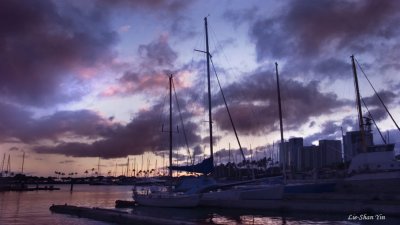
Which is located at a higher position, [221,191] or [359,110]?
[359,110]

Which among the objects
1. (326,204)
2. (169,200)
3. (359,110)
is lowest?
(169,200)

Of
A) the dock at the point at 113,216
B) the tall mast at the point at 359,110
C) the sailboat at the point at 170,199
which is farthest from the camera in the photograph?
the tall mast at the point at 359,110

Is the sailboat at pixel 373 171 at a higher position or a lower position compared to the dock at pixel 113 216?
higher

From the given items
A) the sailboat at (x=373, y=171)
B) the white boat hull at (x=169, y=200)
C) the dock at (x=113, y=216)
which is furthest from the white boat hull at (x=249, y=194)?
the dock at (x=113, y=216)

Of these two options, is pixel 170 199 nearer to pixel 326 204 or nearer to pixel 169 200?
pixel 169 200

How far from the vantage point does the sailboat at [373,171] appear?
44.7 m

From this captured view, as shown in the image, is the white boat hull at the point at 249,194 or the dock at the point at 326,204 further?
the white boat hull at the point at 249,194

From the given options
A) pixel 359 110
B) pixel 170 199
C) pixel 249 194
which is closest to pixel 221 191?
pixel 249 194

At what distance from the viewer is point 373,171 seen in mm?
48375

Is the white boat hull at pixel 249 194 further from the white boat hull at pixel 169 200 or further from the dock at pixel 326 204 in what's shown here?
the white boat hull at pixel 169 200

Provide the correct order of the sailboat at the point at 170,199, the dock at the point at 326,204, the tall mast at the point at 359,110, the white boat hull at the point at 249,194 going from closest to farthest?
the dock at the point at 326,204
the white boat hull at the point at 249,194
the sailboat at the point at 170,199
the tall mast at the point at 359,110

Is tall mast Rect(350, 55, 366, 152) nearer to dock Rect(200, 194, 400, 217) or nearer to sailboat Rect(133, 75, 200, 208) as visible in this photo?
dock Rect(200, 194, 400, 217)

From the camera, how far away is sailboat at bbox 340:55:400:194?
147ft

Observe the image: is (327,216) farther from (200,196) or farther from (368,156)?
(368,156)
